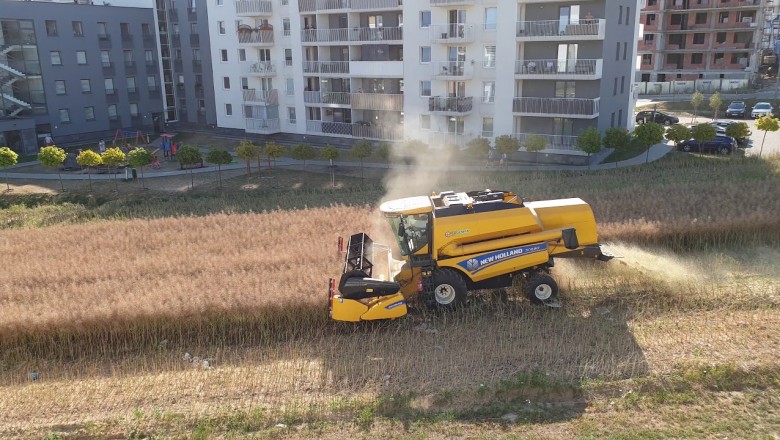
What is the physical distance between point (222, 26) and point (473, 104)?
819 inches

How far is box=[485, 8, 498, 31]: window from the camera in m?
34.9

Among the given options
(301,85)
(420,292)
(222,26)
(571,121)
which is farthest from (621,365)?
(222,26)

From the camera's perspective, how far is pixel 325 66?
135 ft

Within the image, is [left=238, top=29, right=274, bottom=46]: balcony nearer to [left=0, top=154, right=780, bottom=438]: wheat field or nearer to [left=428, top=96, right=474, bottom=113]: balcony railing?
[left=428, top=96, right=474, bottom=113]: balcony railing

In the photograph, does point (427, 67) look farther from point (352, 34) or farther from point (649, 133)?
point (649, 133)

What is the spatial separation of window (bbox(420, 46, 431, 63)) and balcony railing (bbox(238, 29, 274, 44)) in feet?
38.6

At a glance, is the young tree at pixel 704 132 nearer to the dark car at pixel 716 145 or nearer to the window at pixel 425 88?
the dark car at pixel 716 145

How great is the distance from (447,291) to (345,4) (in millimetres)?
30355

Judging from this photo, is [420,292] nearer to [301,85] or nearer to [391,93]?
[391,93]

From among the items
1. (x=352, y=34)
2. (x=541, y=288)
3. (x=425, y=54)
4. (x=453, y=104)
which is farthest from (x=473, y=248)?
(x=352, y=34)

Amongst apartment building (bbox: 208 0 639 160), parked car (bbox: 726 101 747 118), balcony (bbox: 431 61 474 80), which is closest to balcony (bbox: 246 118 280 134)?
Answer: apartment building (bbox: 208 0 639 160)

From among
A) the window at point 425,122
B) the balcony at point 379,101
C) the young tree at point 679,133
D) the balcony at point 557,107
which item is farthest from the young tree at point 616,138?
the balcony at point 379,101

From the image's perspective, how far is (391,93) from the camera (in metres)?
39.7

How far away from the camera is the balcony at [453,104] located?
36281 mm
